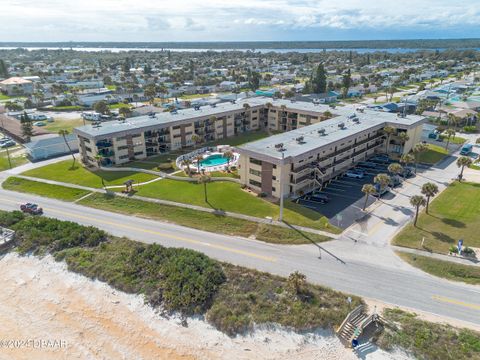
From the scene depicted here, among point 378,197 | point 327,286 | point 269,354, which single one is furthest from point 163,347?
point 378,197

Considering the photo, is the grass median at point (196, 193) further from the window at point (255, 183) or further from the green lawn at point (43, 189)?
the green lawn at point (43, 189)

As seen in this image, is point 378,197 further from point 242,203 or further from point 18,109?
point 18,109

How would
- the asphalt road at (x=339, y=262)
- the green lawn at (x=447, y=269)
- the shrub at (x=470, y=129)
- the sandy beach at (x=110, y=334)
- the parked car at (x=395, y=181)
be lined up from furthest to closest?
the shrub at (x=470, y=129) → the parked car at (x=395, y=181) → the green lawn at (x=447, y=269) → the asphalt road at (x=339, y=262) → the sandy beach at (x=110, y=334)

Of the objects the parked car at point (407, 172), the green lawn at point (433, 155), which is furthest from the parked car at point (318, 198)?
the green lawn at point (433, 155)

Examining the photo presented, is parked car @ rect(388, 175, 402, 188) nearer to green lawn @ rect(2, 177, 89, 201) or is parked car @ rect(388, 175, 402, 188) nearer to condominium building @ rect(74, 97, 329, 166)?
condominium building @ rect(74, 97, 329, 166)

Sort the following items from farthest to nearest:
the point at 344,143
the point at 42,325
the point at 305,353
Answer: the point at 344,143, the point at 42,325, the point at 305,353
